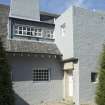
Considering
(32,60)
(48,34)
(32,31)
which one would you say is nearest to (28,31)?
(32,31)

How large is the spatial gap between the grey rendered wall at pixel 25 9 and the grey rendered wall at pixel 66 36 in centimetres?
331

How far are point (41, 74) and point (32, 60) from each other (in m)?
1.39

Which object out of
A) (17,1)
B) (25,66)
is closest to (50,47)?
(25,66)

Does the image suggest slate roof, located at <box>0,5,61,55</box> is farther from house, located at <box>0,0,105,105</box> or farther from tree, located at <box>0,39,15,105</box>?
tree, located at <box>0,39,15,105</box>

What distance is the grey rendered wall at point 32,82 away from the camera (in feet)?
55.4

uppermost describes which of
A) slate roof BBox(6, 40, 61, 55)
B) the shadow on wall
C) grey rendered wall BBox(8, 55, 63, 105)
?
slate roof BBox(6, 40, 61, 55)

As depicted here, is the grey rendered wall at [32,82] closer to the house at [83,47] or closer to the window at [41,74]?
the window at [41,74]

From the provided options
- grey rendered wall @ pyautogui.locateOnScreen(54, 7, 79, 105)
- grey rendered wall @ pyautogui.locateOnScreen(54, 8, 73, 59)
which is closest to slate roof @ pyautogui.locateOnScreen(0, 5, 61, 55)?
grey rendered wall @ pyautogui.locateOnScreen(54, 8, 73, 59)

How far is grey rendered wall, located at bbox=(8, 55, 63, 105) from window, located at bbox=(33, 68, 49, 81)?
0.34 metres

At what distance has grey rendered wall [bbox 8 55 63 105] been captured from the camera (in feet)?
55.4

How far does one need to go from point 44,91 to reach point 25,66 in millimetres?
2531

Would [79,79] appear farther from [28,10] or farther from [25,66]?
[28,10]

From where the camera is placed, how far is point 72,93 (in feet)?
58.5

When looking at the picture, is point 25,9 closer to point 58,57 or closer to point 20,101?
point 58,57
